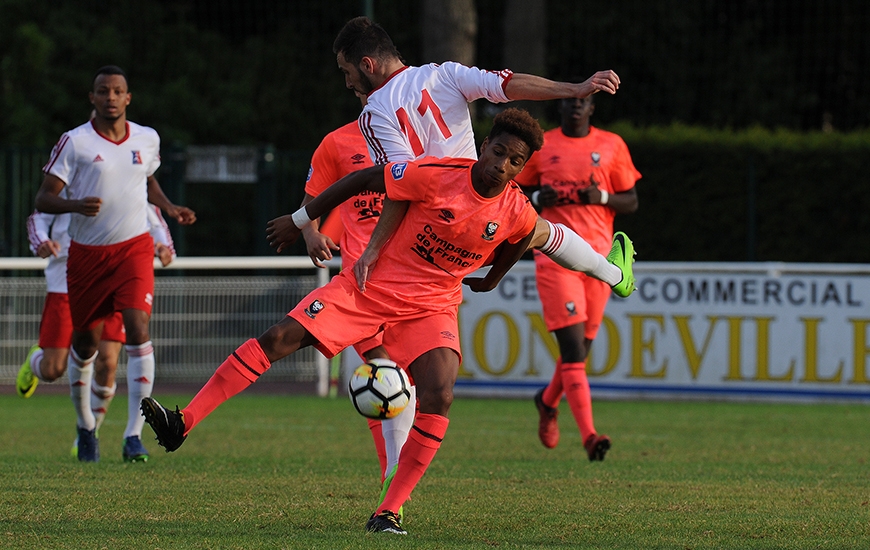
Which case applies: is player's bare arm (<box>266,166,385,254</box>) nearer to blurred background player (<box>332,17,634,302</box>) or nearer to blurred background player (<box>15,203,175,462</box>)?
blurred background player (<box>332,17,634,302</box>)

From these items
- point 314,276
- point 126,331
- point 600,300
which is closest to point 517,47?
point 314,276

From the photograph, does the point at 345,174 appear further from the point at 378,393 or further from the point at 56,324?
the point at 56,324

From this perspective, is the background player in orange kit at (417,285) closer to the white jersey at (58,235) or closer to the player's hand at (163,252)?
the player's hand at (163,252)

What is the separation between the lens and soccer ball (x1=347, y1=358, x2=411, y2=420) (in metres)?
5.60

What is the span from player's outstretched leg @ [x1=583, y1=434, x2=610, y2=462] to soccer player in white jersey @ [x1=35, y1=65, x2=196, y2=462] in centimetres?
280

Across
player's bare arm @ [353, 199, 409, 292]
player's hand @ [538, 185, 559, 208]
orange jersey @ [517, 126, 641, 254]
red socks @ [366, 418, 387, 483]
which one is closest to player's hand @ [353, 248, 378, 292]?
player's bare arm @ [353, 199, 409, 292]

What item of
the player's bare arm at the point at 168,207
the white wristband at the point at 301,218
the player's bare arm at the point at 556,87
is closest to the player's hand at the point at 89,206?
the player's bare arm at the point at 168,207

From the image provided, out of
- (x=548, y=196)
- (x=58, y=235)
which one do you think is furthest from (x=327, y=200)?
(x=58, y=235)

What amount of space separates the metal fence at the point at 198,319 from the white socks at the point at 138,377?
6.34 m

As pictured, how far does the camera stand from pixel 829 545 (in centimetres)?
548

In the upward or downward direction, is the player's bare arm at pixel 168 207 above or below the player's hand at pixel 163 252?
above

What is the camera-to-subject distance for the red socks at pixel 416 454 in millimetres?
5777

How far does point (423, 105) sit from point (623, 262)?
1251mm

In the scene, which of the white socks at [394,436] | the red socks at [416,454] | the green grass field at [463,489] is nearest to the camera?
the green grass field at [463,489]
